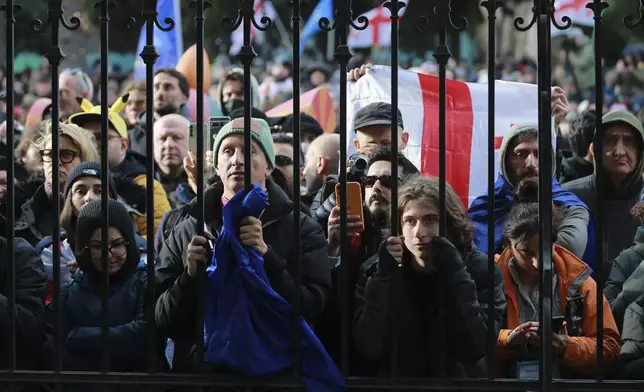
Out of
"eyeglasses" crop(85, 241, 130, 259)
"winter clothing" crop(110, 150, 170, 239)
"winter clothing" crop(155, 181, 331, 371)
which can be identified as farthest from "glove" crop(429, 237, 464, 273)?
"winter clothing" crop(110, 150, 170, 239)

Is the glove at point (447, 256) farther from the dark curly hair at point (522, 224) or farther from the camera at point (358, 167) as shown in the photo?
the camera at point (358, 167)

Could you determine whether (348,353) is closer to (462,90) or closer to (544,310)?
(544,310)

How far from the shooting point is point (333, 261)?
5637 mm

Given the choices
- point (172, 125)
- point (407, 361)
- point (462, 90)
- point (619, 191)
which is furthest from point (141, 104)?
point (407, 361)

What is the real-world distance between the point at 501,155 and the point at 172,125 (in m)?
2.45

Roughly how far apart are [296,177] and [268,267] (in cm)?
36

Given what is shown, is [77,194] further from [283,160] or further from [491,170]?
[491,170]

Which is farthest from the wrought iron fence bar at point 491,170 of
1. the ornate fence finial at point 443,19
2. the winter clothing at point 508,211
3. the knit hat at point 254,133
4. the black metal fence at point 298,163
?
the winter clothing at point 508,211

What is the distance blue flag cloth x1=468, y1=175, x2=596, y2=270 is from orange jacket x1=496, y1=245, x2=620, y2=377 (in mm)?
504

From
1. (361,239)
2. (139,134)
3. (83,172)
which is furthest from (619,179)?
(139,134)

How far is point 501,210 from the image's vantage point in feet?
21.5

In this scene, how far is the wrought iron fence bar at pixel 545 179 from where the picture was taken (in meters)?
4.72

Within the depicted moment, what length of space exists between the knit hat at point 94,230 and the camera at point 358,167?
3.21 feet

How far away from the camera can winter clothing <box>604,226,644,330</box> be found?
17.8 feet
